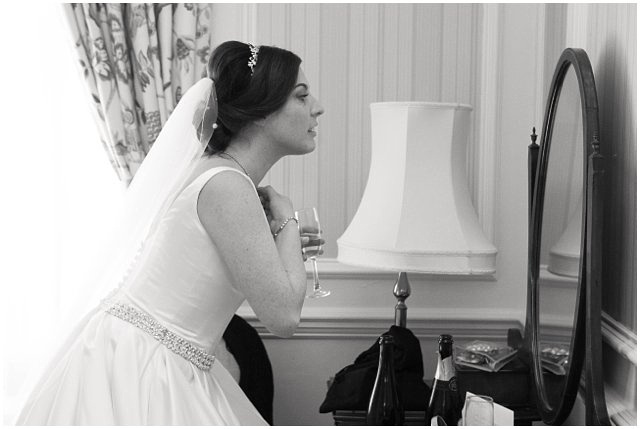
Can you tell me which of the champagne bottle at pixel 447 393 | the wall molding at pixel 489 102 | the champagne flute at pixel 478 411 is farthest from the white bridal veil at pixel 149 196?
the wall molding at pixel 489 102

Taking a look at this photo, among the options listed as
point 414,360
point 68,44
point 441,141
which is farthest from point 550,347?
point 68,44

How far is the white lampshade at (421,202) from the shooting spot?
95.5 inches

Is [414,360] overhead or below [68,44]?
below

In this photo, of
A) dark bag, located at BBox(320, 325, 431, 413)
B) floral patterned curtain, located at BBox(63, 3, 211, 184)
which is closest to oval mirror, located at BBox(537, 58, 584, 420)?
dark bag, located at BBox(320, 325, 431, 413)

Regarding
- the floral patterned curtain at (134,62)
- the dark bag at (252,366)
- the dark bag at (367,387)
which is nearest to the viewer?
the dark bag at (367,387)

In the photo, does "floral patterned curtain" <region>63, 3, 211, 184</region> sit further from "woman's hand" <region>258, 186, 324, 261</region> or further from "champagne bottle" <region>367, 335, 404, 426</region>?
"champagne bottle" <region>367, 335, 404, 426</region>

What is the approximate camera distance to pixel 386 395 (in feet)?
7.14

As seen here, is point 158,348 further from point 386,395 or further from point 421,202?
point 421,202

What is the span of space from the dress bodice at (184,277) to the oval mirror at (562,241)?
820 millimetres

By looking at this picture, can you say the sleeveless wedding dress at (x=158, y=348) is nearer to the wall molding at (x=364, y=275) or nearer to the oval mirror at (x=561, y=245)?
the oval mirror at (x=561, y=245)

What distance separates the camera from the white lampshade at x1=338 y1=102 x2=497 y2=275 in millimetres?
2426

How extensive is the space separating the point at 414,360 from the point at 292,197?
1085 mm

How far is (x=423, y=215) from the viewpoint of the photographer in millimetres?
2457

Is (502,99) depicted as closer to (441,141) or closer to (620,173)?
(441,141)
